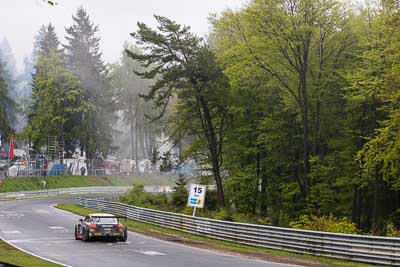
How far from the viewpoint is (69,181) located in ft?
284

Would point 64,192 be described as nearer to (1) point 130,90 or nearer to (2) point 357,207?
(1) point 130,90

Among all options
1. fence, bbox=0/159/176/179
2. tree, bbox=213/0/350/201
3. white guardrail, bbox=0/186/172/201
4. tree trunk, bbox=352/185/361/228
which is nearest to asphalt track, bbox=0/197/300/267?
tree trunk, bbox=352/185/361/228

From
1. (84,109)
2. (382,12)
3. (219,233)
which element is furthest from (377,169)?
(84,109)

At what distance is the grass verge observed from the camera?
2074 centimetres

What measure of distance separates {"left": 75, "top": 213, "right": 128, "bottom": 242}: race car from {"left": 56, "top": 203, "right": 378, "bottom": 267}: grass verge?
101 inches

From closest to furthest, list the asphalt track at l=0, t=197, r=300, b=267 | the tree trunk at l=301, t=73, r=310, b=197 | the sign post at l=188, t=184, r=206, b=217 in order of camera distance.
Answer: the asphalt track at l=0, t=197, r=300, b=267 → the sign post at l=188, t=184, r=206, b=217 → the tree trunk at l=301, t=73, r=310, b=197

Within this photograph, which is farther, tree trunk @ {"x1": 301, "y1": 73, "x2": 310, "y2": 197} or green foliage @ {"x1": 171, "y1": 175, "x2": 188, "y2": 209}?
green foliage @ {"x1": 171, "y1": 175, "x2": 188, "y2": 209}

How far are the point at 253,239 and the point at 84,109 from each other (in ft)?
213

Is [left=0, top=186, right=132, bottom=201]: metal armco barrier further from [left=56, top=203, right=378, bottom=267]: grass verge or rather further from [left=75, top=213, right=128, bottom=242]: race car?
[left=75, top=213, right=128, bottom=242]: race car

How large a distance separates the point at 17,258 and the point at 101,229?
7.42m

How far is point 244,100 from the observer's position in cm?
4888

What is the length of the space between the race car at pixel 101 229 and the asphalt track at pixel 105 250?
448 millimetres

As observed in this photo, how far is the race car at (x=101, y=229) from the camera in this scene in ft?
91.4

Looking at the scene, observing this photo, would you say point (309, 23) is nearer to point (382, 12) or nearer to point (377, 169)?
point (382, 12)
